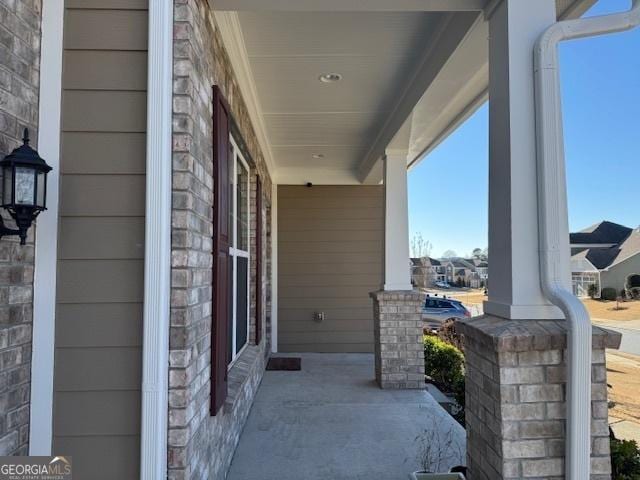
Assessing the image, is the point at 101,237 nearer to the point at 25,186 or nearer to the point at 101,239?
the point at 101,239

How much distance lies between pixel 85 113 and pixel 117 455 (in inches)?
58.0

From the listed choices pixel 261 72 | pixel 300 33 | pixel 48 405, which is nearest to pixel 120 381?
pixel 48 405

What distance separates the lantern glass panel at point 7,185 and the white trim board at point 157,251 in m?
0.50

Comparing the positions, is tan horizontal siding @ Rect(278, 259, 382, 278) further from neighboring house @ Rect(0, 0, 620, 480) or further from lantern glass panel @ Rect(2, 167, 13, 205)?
lantern glass panel @ Rect(2, 167, 13, 205)

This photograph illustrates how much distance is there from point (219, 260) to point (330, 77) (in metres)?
2.10

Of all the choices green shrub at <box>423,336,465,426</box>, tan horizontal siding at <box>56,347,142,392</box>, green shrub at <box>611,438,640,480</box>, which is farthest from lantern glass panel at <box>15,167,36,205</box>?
green shrub at <box>423,336,465,426</box>

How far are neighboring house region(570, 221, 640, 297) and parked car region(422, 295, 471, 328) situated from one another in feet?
40.5

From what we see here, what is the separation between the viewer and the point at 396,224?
5.60 meters

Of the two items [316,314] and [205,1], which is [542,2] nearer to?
[205,1]

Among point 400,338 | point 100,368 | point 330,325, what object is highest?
point 100,368

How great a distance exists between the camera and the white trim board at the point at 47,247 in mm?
1901

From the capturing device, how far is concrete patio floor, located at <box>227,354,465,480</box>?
3227mm

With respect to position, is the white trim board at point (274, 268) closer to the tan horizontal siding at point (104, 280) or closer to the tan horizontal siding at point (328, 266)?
the tan horizontal siding at point (328, 266)

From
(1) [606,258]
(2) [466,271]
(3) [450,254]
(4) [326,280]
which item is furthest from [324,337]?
(3) [450,254]
